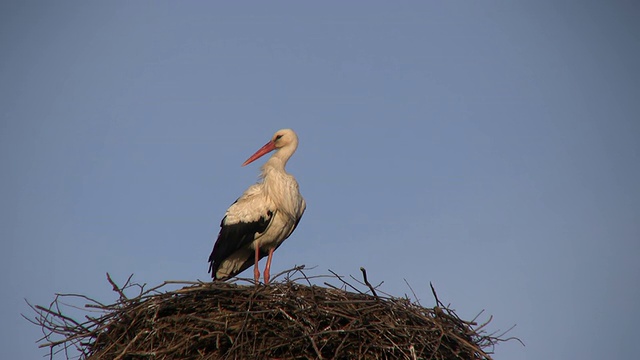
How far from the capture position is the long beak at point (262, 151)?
9.53 meters

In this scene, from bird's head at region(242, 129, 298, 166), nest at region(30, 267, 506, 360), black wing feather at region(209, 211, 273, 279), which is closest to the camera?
nest at region(30, 267, 506, 360)

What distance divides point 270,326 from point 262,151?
12.0ft

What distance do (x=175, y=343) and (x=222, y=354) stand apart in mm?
351

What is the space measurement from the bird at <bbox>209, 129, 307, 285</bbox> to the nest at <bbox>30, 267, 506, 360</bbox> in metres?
2.04

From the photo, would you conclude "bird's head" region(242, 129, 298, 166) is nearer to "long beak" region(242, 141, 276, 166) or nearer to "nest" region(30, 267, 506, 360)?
"long beak" region(242, 141, 276, 166)

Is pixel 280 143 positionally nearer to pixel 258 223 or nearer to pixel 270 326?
pixel 258 223

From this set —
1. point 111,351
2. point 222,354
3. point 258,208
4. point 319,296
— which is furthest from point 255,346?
point 258,208

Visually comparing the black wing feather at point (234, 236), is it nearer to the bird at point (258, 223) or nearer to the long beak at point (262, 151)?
the bird at point (258, 223)

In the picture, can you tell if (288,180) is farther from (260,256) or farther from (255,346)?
(255,346)

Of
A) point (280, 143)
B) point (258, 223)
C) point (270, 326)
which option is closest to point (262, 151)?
point (280, 143)

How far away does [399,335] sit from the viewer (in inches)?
242

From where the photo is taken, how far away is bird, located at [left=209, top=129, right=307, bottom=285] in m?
8.62

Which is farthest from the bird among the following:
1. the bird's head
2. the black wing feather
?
the bird's head

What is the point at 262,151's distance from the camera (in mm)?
9562
